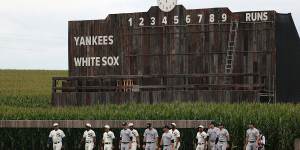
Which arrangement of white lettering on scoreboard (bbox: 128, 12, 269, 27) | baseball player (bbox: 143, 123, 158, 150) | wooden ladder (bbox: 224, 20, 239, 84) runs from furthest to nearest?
wooden ladder (bbox: 224, 20, 239, 84), white lettering on scoreboard (bbox: 128, 12, 269, 27), baseball player (bbox: 143, 123, 158, 150)

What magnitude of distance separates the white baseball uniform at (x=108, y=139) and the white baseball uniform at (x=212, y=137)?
3.98 meters

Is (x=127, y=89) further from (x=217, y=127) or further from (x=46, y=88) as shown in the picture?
(x=46, y=88)

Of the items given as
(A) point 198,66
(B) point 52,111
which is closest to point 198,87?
(A) point 198,66

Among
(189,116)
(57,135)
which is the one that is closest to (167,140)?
(189,116)

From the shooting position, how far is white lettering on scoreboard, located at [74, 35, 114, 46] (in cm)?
4903

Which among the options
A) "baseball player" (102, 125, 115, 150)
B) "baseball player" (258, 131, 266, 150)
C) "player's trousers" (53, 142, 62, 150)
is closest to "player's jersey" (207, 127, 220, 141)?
"baseball player" (258, 131, 266, 150)

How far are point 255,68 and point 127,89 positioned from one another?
297 inches

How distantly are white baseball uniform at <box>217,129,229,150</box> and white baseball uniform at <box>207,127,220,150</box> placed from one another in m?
0.19

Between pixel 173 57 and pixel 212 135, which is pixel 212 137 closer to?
pixel 212 135

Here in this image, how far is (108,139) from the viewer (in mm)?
32125

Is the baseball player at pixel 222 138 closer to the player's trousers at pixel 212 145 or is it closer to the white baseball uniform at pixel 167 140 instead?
the player's trousers at pixel 212 145

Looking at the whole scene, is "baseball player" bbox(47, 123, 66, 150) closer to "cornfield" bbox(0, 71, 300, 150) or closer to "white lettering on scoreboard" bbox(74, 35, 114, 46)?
"cornfield" bbox(0, 71, 300, 150)

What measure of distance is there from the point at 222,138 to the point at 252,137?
1.16 metres

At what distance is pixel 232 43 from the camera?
148ft
